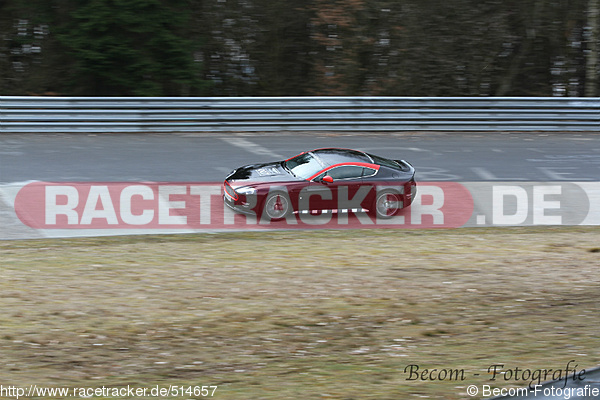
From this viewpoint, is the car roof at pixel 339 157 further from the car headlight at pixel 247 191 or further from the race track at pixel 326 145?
the race track at pixel 326 145

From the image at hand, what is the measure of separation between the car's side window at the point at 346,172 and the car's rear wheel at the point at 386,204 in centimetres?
54

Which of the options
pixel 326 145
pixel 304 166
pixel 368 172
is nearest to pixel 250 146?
pixel 326 145

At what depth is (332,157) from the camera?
1214cm

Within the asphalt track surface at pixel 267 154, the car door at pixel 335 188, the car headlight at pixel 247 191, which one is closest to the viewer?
the car headlight at pixel 247 191

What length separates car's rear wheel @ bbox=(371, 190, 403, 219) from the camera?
39.4 feet

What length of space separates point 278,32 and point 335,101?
4906 mm

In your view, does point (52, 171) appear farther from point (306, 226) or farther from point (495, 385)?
point (495, 385)

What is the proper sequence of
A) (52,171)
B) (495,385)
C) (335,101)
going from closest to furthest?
(495,385)
(52,171)
(335,101)

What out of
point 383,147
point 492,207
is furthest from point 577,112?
point 492,207

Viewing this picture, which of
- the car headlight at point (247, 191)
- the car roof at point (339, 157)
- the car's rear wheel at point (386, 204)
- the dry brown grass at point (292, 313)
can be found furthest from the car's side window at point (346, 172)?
the dry brown grass at point (292, 313)

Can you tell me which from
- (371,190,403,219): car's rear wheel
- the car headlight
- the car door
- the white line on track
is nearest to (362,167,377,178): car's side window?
the car door

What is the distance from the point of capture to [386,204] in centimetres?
1211

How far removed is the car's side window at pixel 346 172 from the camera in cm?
1181

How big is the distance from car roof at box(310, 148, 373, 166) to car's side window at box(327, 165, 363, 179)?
13 cm
